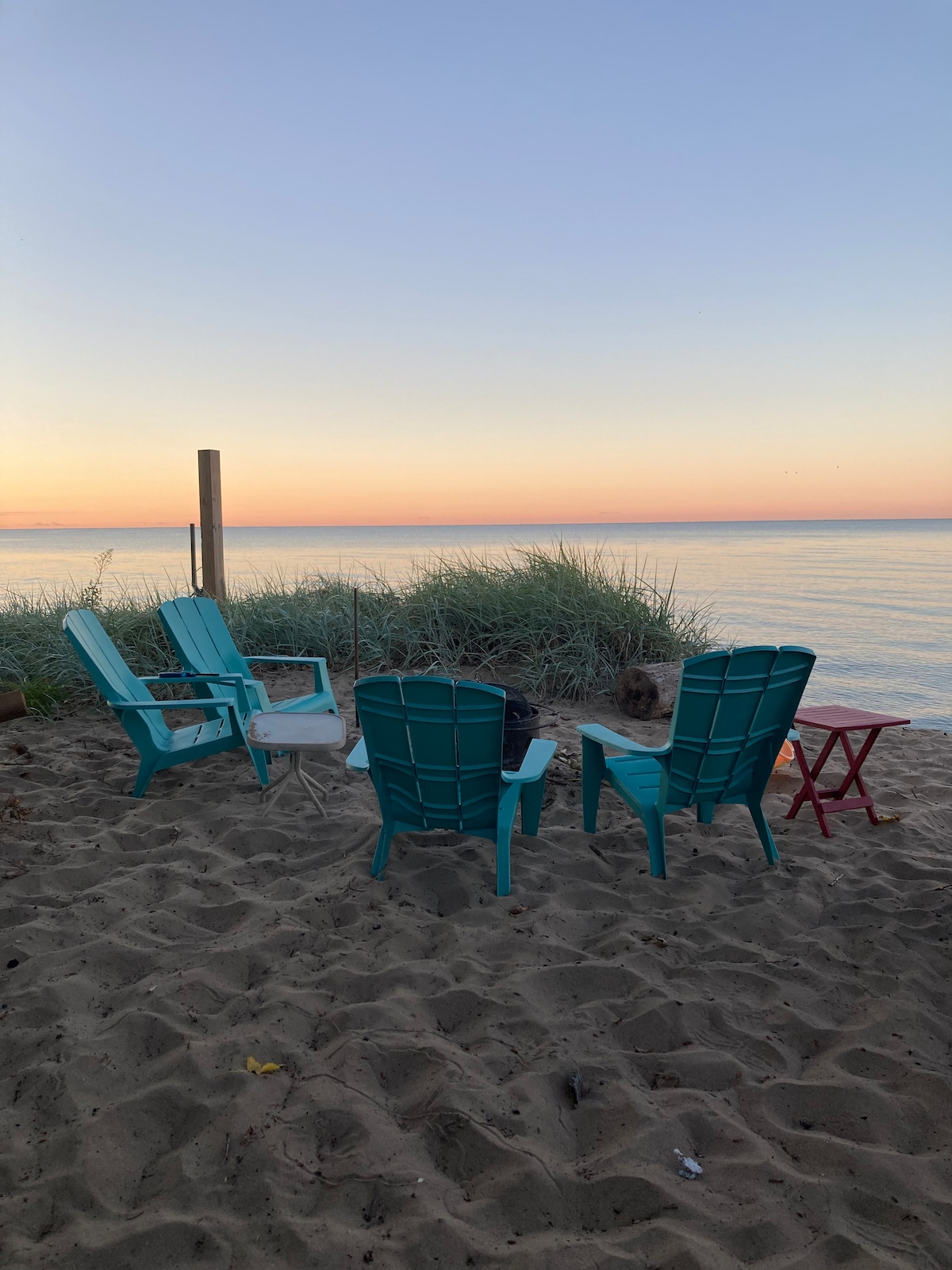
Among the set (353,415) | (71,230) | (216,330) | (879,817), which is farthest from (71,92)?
(353,415)

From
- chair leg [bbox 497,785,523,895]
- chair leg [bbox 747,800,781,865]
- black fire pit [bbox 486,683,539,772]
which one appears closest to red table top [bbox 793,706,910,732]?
chair leg [bbox 747,800,781,865]

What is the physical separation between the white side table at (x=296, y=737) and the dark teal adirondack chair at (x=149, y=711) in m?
0.34

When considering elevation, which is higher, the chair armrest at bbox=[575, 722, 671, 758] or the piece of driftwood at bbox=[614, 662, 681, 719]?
the chair armrest at bbox=[575, 722, 671, 758]

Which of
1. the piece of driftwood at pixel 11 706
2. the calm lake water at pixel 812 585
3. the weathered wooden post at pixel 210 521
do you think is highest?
the weathered wooden post at pixel 210 521

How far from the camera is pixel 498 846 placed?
3.03 metres

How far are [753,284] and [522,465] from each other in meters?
13.5

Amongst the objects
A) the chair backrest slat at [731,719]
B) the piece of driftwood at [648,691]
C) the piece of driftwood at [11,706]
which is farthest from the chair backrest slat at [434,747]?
the piece of driftwood at [648,691]

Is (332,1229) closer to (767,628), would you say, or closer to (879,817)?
(879,817)

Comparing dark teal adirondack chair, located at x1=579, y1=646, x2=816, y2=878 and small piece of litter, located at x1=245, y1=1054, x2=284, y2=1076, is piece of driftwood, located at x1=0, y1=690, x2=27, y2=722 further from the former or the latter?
dark teal adirondack chair, located at x1=579, y1=646, x2=816, y2=878

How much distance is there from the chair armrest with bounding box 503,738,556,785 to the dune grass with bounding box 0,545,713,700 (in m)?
3.13

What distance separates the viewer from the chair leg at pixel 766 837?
334 centimetres

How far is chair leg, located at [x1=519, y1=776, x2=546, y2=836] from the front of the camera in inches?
137

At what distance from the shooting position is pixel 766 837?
336cm

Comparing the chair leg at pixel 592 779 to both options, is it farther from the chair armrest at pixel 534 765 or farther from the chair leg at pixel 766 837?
the chair leg at pixel 766 837
